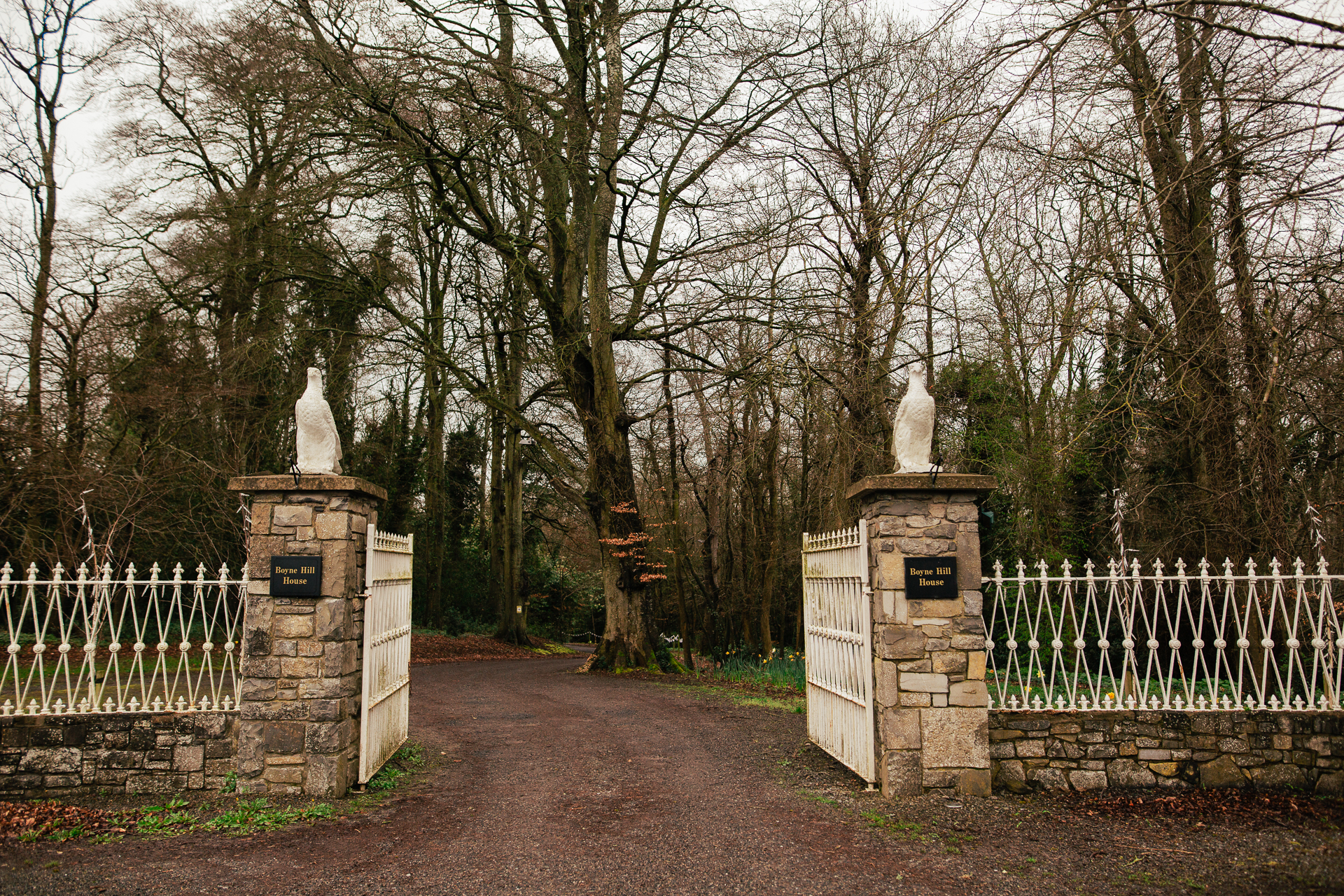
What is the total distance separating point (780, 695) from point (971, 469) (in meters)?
6.75

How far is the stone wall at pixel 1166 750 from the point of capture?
5297 millimetres

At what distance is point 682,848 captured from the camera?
4496 mm

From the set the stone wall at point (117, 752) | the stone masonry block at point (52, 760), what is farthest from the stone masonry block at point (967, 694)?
the stone masonry block at point (52, 760)

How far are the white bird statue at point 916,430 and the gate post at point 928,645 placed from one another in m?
0.13

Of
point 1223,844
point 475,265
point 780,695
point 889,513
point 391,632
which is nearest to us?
point 1223,844

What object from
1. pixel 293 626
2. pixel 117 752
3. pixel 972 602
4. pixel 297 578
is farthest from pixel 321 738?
pixel 972 602

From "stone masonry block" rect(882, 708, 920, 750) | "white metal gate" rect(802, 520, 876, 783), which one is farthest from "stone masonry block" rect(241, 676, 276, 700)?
"stone masonry block" rect(882, 708, 920, 750)

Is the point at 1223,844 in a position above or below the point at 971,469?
below

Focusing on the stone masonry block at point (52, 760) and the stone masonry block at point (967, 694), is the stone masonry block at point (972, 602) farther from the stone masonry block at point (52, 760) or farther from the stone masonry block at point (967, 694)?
the stone masonry block at point (52, 760)

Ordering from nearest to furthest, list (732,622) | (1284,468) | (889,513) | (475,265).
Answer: (889,513) → (1284,468) → (475,265) → (732,622)

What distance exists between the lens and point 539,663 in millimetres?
17484

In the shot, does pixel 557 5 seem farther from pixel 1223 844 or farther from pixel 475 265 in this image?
pixel 1223 844

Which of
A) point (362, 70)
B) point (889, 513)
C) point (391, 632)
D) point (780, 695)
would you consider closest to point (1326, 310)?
point (889, 513)

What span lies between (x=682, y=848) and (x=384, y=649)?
2.88m
